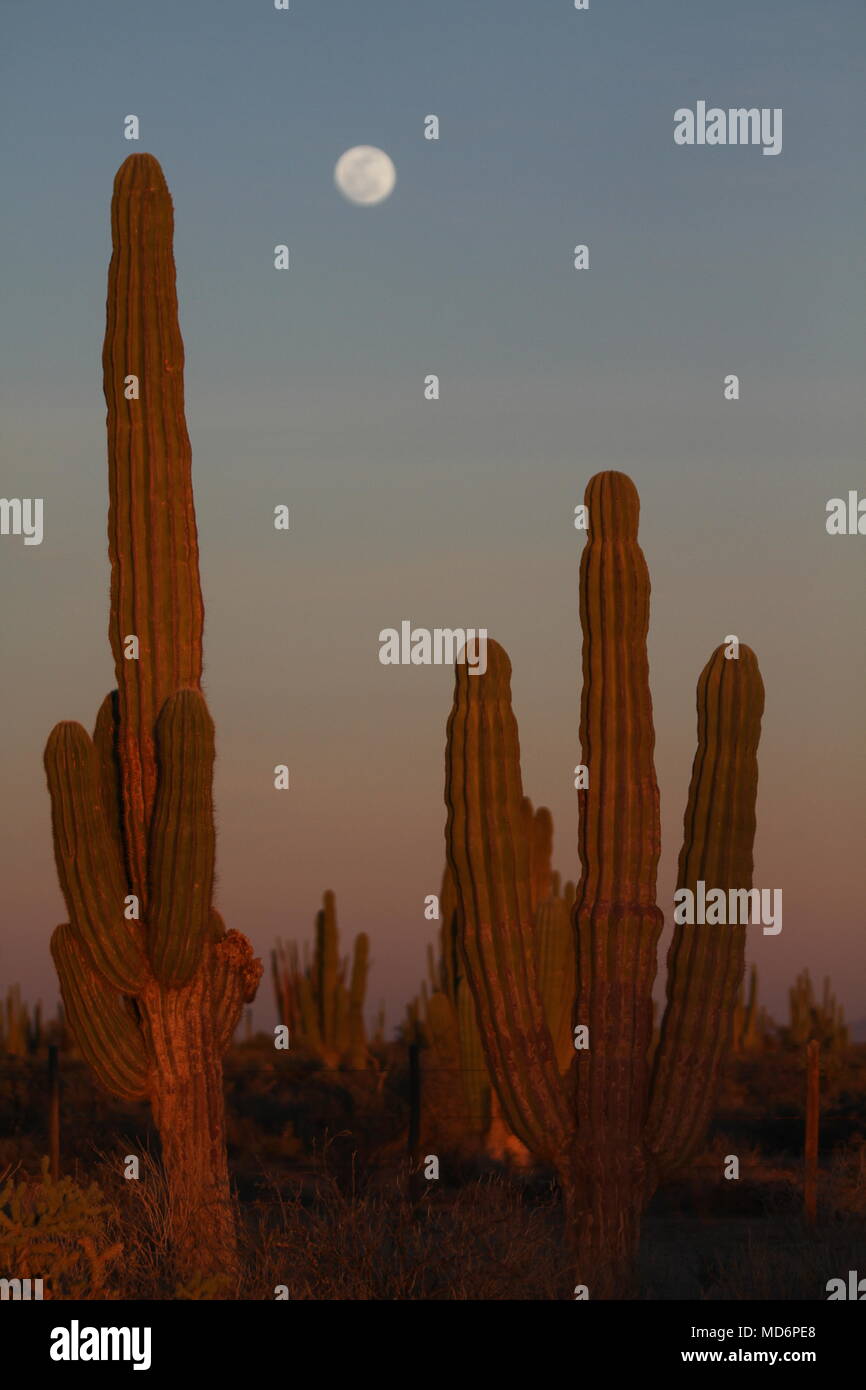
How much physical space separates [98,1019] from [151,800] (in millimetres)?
1602

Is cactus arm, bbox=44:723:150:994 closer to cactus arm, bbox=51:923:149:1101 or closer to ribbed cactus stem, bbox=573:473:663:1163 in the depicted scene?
cactus arm, bbox=51:923:149:1101

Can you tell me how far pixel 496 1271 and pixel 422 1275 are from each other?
18.0 inches

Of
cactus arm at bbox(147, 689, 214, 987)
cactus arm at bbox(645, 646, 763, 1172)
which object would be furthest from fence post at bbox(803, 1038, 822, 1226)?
cactus arm at bbox(147, 689, 214, 987)

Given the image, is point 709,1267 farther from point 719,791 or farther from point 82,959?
point 82,959

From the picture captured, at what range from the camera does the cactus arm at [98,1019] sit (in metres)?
12.9

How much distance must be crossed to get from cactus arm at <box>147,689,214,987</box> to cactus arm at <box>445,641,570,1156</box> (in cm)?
168

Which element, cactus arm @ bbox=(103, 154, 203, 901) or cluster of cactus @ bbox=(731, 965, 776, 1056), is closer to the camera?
cactus arm @ bbox=(103, 154, 203, 901)

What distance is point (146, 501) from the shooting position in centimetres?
1311

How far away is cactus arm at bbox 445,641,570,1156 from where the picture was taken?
12.2m

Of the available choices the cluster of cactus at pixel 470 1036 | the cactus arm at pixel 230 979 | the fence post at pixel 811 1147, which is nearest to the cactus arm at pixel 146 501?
the cactus arm at pixel 230 979

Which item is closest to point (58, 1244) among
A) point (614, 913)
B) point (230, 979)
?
point (230, 979)

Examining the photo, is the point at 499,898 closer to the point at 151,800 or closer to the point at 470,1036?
the point at 151,800
